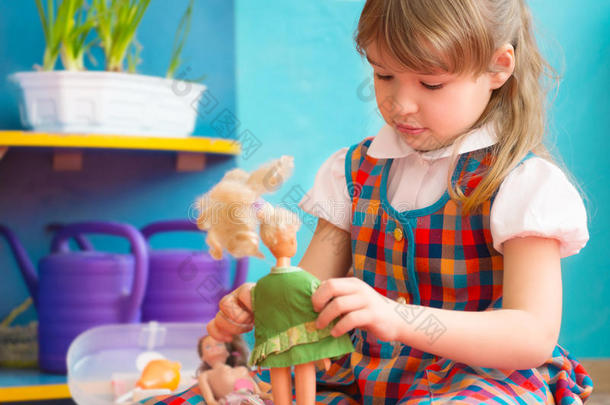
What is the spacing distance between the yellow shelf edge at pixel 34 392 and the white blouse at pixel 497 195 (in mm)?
808

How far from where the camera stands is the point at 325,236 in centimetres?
92

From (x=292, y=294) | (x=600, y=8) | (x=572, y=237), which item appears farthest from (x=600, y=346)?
(x=292, y=294)

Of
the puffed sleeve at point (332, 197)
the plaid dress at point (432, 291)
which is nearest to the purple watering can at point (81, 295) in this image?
the puffed sleeve at point (332, 197)

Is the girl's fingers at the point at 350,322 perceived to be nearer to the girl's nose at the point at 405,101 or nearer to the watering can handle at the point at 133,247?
the girl's nose at the point at 405,101

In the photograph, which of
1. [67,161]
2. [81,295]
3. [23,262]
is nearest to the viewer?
[81,295]

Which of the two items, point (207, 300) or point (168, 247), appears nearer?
point (207, 300)

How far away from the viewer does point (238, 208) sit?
0.67 meters

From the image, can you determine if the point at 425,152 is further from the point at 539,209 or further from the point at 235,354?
the point at 235,354

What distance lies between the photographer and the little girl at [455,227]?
2.23 feet

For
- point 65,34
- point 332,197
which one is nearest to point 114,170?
point 65,34

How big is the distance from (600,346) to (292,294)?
145 centimetres

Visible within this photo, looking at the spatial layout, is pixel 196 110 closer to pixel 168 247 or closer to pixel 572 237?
pixel 168 247

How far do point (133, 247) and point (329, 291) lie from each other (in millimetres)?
943

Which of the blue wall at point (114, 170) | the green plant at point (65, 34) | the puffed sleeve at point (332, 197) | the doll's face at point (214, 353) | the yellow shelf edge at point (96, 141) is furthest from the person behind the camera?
the blue wall at point (114, 170)
